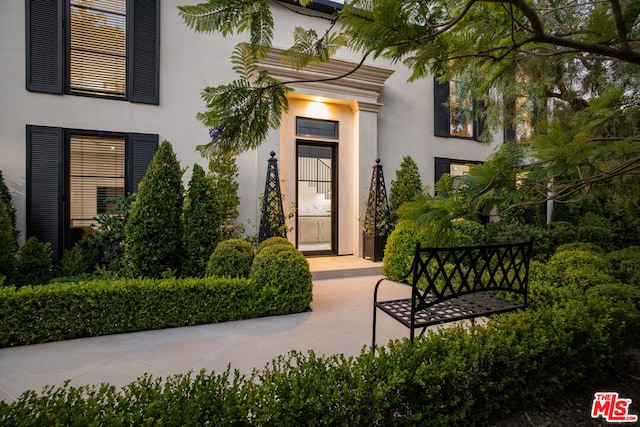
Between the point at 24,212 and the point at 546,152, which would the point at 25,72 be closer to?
the point at 24,212

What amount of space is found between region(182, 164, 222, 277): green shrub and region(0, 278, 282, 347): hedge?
3.38 feet

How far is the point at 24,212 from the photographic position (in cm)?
545

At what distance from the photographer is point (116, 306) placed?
11.9 ft

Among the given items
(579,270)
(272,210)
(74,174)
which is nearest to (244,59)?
(579,270)

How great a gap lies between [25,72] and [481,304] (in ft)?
25.6

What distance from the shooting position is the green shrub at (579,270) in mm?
3730

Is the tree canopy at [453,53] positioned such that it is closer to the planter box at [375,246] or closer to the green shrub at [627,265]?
the green shrub at [627,265]

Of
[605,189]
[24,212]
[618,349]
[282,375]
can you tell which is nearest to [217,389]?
[282,375]

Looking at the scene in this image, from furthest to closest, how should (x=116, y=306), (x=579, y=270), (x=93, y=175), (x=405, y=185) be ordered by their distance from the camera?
(x=405, y=185) → (x=93, y=175) → (x=579, y=270) → (x=116, y=306)

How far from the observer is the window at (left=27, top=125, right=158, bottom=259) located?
5.51m

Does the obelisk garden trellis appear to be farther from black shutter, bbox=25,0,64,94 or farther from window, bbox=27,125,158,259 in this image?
black shutter, bbox=25,0,64,94

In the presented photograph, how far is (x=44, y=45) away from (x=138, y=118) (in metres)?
1.81

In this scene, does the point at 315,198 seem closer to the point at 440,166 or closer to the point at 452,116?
the point at 440,166

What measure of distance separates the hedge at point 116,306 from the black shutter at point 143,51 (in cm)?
402
